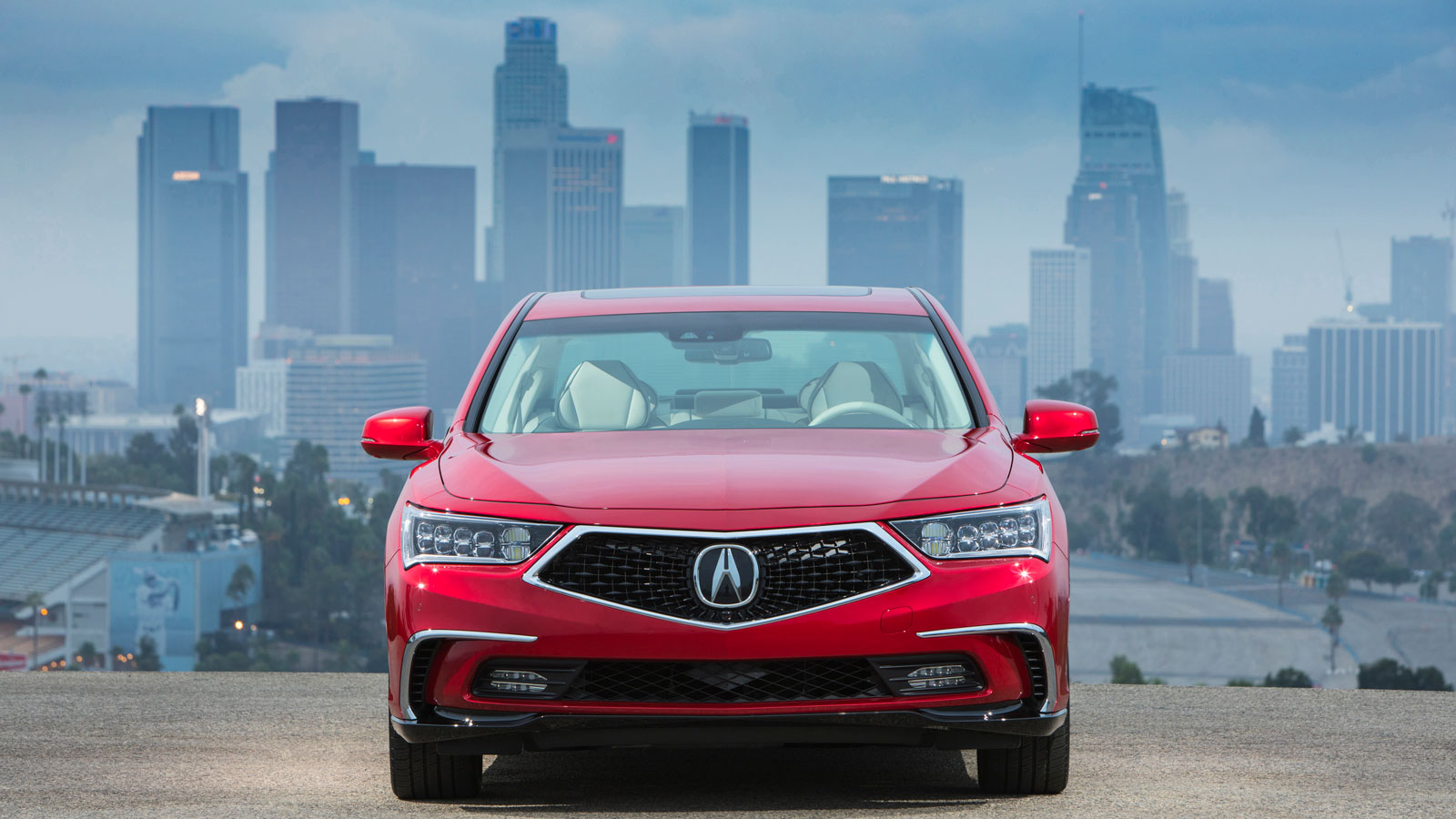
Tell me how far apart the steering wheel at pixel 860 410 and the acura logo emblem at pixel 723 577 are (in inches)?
41.0

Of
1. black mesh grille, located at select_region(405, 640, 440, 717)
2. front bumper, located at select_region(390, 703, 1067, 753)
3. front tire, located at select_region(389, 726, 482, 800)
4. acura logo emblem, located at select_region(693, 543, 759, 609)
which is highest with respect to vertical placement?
acura logo emblem, located at select_region(693, 543, 759, 609)

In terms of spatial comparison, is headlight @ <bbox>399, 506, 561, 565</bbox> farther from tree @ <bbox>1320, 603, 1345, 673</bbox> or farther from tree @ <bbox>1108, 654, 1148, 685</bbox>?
tree @ <bbox>1320, 603, 1345, 673</bbox>

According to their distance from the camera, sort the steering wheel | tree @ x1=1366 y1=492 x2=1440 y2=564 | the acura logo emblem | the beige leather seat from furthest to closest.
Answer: tree @ x1=1366 y1=492 x2=1440 y2=564 < the beige leather seat < the steering wheel < the acura logo emblem

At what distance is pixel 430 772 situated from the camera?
4230mm

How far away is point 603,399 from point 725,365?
400mm

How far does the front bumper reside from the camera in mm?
3740

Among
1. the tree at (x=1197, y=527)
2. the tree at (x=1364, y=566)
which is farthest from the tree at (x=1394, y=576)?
the tree at (x=1197, y=527)

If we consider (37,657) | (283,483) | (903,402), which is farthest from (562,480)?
(283,483)

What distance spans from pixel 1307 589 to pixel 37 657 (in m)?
132

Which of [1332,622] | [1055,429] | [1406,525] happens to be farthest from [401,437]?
[1406,525]

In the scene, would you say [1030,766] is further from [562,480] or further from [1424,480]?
[1424,480]

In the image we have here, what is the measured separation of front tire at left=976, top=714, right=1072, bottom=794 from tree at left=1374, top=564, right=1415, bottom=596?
620ft

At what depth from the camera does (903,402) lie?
485 centimetres

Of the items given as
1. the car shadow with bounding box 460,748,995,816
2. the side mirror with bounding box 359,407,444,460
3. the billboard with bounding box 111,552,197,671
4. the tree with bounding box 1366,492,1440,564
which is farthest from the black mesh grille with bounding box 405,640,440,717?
→ the tree with bounding box 1366,492,1440,564
